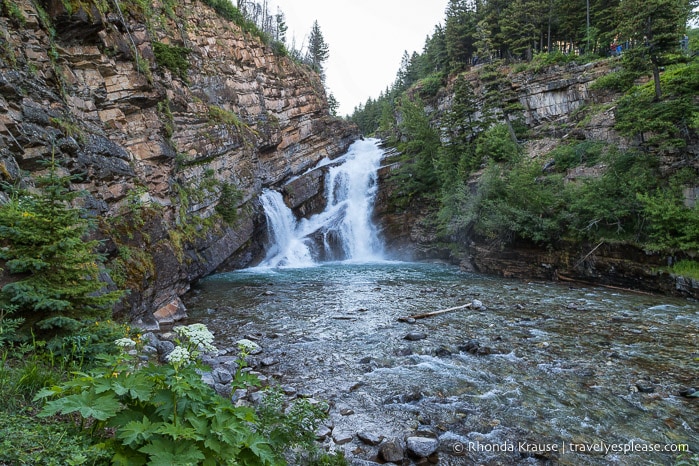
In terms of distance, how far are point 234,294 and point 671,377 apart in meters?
13.8

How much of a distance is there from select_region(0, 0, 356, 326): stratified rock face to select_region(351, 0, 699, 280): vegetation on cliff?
13543 millimetres

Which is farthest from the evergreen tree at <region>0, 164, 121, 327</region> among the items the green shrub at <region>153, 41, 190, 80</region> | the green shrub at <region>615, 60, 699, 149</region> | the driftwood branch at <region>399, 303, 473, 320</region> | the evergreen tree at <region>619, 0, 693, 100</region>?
the evergreen tree at <region>619, 0, 693, 100</region>

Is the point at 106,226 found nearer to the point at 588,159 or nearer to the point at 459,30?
the point at 588,159

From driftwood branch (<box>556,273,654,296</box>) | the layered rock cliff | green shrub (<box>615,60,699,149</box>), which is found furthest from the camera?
the layered rock cliff

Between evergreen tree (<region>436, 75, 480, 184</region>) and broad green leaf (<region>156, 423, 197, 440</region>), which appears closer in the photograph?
broad green leaf (<region>156, 423, 197, 440</region>)

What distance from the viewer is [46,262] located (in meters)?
4.27

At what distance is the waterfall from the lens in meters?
25.1

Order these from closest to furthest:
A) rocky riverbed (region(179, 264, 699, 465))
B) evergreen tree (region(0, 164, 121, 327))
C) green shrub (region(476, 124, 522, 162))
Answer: evergreen tree (region(0, 164, 121, 327))
rocky riverbed (region(179, 264, 699, 465))
green shrub (region(476, 124, 522, 162))

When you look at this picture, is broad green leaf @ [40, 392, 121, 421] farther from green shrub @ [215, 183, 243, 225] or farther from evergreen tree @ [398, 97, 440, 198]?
evergreen tree @ [398, 97, 440, 198]

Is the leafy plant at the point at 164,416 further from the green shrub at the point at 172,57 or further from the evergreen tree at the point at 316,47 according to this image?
the evergreen tree at the point at 316,47

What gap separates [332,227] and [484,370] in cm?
2053

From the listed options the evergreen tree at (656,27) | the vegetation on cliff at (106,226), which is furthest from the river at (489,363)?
the evergreen tree at (656,27)

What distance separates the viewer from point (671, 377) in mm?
6281

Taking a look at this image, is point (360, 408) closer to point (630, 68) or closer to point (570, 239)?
point (570, 239)
